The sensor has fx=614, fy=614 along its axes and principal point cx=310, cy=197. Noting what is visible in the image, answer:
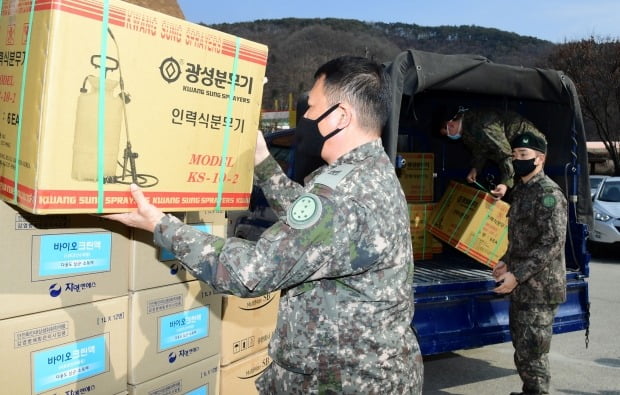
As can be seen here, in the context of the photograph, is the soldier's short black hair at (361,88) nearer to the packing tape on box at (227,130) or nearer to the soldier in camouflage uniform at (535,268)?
the packing tape on box at (227,130)

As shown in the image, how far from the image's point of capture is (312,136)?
81.2 inches

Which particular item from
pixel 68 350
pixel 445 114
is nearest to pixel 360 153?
pixel 68 350

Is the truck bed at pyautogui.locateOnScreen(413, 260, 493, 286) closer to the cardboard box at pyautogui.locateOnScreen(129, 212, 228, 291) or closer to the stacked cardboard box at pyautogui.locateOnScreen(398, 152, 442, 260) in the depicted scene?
the stacked cardboard box at pyautogui.locateOnScreen(398, 152, 442, 260)

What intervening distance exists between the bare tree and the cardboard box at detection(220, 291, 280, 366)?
24724 mm

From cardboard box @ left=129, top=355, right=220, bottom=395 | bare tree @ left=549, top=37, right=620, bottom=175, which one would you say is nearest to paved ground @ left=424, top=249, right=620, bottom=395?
cardboard box @ left=129, top=355, right=220, bottom=395

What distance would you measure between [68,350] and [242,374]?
109 cm

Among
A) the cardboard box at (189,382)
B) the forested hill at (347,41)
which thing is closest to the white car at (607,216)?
the cardboard box at (189,382)

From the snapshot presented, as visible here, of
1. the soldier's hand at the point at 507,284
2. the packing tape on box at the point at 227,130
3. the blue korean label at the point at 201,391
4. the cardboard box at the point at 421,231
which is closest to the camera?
the packing tape on box at the point at 227,130

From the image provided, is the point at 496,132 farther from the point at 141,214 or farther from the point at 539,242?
the point at 141,214

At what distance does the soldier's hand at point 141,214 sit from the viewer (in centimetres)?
191

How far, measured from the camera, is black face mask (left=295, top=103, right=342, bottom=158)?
2.01 meters

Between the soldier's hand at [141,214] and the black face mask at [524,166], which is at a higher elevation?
the black face mask at [524,166]

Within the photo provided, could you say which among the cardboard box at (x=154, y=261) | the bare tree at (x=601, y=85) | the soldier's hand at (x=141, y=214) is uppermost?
the bare tree at (x=601, y=85)

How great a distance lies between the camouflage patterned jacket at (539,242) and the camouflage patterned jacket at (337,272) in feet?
6.94
